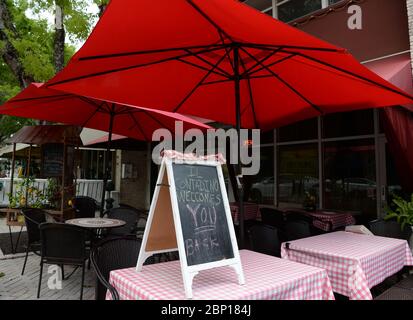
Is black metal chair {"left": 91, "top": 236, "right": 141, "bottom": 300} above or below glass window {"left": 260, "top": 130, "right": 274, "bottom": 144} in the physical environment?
below

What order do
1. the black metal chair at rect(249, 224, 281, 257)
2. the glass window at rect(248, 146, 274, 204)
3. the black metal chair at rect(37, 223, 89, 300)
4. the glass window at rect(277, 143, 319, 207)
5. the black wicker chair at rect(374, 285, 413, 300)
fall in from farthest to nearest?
the glass window at rect(248, 146, 274, 204) < the glass window at rect(277, 143, 319, 207) < the black metal chair at rect(249, 224, 281, 257) < the black metal chair at rect(37, 223, 89, 300) < the black wicker chair at rect(374, 285, 413, 300)

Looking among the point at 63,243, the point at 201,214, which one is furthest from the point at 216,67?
the point at 63,243

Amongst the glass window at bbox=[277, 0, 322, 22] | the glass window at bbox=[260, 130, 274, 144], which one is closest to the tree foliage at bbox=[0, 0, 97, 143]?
the glass window at bbox=[277, 0, 322, 22]

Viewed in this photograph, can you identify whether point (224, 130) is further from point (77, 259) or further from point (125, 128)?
point (77, 259)

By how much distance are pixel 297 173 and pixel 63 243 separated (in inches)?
219

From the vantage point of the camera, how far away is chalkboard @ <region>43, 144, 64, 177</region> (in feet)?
20.8

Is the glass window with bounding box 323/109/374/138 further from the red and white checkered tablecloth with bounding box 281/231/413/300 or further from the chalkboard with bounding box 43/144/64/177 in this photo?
the chalkboard with bounding box 43/144/64/177

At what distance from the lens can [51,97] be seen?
444 centimetres

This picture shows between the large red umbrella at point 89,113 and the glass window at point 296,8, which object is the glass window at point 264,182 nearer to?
the glass window at point 296,8

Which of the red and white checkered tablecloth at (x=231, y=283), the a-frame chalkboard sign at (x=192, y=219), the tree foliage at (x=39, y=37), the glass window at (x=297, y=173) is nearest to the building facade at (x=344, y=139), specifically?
the glass window at (x=297, y=173)

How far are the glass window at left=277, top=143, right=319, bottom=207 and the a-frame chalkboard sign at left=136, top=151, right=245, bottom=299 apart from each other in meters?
5.34

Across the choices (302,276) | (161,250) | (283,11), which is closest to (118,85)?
(161,250)

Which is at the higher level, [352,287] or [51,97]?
[51,97]
